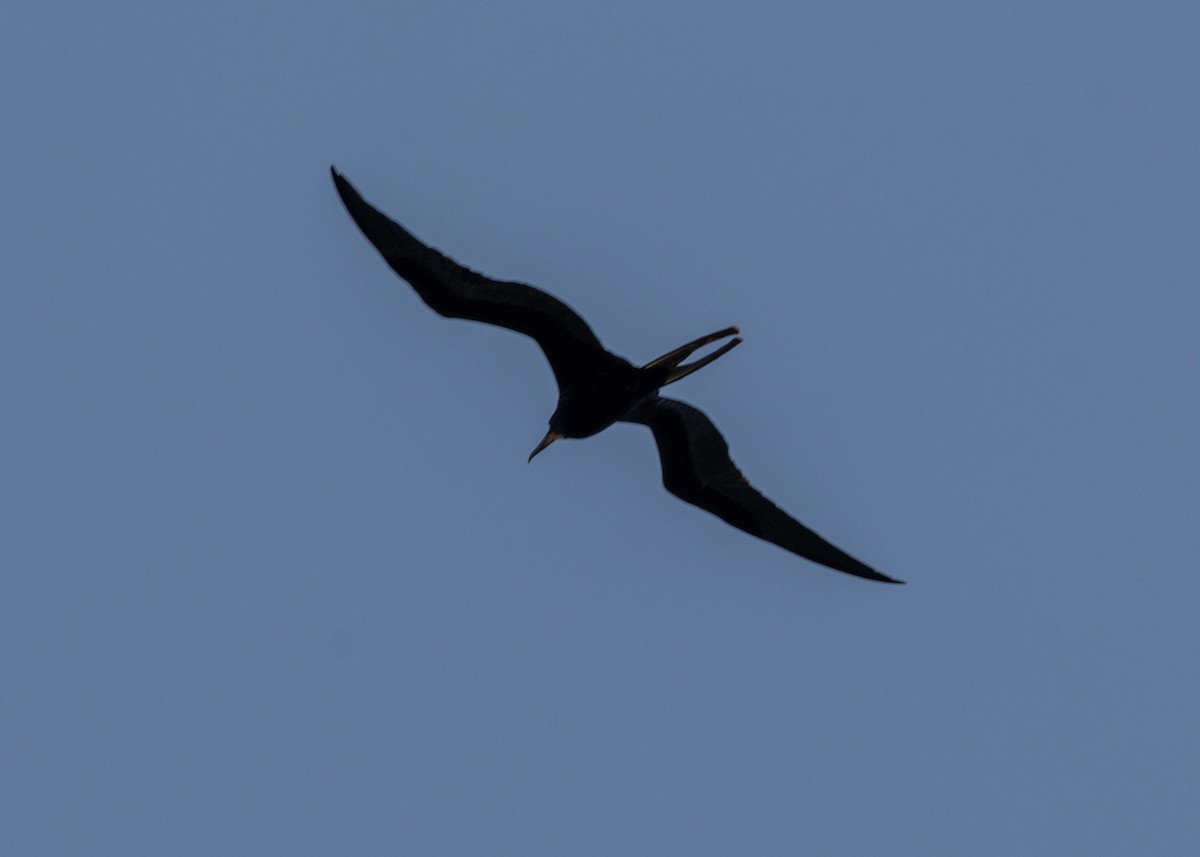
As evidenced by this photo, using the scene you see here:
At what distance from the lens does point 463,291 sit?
14.9 meters

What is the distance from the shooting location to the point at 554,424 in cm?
1595

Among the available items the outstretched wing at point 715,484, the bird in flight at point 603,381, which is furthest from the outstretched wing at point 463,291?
the outstretched wing at point 715,484

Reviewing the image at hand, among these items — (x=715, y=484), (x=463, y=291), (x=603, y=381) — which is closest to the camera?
(x=463, y=291)

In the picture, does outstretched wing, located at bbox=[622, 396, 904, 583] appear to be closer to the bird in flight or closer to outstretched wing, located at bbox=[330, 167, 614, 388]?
the bird in flight

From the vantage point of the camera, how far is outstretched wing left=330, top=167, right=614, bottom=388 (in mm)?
14750

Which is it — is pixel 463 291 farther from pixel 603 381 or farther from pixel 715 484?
pixel 715 484

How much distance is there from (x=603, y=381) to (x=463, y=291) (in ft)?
4.74

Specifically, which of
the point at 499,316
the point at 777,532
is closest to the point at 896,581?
the point at 777,532

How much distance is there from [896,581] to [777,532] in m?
1.15

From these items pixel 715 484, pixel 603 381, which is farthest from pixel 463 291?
pixel 715 484

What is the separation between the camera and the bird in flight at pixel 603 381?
48.6 feet

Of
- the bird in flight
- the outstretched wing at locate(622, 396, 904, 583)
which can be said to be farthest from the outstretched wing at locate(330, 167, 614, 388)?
the outstretched wing at locate(622, 396, 904, 583)

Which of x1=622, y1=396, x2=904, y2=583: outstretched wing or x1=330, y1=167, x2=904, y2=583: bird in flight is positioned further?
x1=622, y1=396, x2=904, y2=583: outstretched wing

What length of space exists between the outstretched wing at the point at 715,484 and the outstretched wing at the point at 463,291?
3.34 feet
